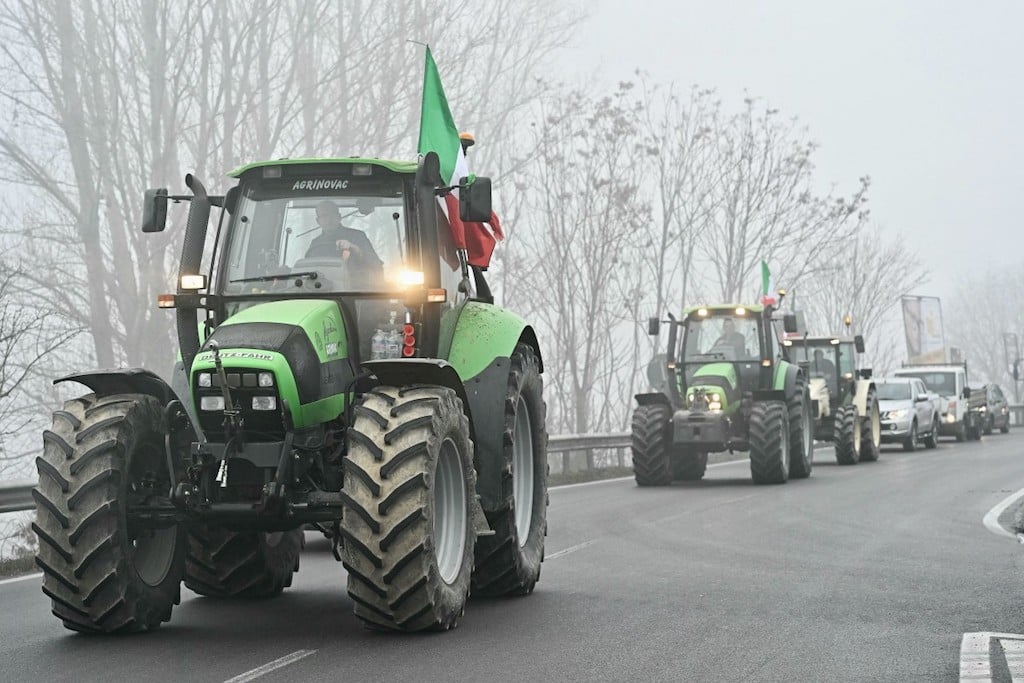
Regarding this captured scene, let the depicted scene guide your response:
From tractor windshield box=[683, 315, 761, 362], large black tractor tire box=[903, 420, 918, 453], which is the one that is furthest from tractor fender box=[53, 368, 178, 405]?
large black tractor tire box=[903, 420, 918, 453]

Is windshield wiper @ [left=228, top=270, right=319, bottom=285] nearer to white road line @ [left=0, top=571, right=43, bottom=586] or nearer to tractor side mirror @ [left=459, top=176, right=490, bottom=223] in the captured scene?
tractor side mirror @ [left=459, top=176, right=490, bottom=223]

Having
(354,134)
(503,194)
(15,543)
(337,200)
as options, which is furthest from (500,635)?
(503,194)

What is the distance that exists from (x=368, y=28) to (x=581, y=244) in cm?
928

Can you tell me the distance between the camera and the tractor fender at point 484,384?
9.56 m

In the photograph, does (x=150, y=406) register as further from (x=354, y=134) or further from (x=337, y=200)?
(x=354, y=134)

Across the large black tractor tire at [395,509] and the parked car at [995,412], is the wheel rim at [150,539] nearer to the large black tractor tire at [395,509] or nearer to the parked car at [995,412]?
the large black tractor tire at [395,509]

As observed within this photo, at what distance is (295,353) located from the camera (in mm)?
8203

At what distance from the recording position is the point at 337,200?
30.6ft

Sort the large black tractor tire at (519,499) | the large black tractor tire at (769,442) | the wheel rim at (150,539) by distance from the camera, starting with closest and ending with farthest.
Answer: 1. the wheel rim at (150,539)
2. the large black tractor tire at (519,499)
3. the large black tractor tire at (769,442)

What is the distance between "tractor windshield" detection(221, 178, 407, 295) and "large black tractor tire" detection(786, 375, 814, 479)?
51.6ft

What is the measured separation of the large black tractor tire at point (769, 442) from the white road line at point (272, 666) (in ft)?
50.8

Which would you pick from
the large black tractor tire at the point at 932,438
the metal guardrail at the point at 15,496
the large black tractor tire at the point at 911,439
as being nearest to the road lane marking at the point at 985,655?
the metal guardrail at the point at 15,496

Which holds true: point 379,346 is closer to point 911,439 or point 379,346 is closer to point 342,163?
point 342,163

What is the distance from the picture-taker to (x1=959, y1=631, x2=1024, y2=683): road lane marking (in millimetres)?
7125
